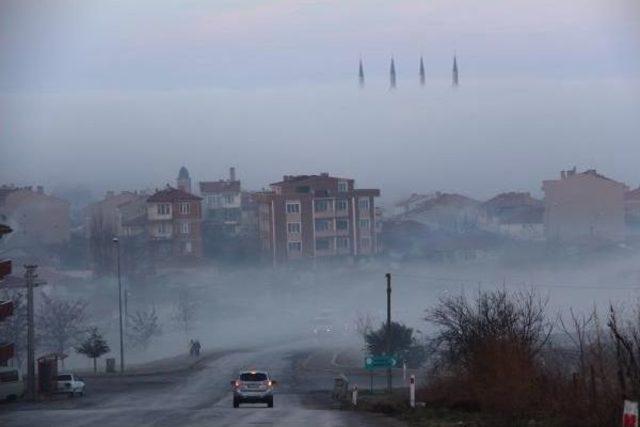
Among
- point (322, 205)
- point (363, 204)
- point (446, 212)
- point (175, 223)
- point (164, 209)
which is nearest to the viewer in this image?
point (322, 205)

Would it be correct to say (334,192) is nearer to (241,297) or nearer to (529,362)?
(241,297)

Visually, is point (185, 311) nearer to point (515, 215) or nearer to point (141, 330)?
point (141, 330)

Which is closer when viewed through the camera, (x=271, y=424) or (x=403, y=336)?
(x=271, y=424)

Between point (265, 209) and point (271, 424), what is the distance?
3708 inches

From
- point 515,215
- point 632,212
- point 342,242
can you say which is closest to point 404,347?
point 342,242

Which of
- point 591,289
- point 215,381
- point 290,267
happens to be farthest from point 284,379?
point 290,267

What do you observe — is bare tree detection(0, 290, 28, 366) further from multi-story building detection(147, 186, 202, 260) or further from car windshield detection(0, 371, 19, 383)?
multi-story building detection(147, 186, 202, 260)

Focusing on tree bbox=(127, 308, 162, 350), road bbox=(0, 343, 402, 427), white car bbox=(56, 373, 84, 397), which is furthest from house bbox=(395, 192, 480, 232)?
white car bbox=(56, 373, 84, 397)

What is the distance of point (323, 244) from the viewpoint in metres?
118

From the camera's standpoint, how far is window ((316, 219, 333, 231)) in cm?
11719

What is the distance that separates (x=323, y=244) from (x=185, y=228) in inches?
501

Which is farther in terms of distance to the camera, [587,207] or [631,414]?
[587,207]

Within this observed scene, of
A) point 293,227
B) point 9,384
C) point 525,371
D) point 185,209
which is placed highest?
point 185,209

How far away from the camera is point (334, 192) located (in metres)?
118
